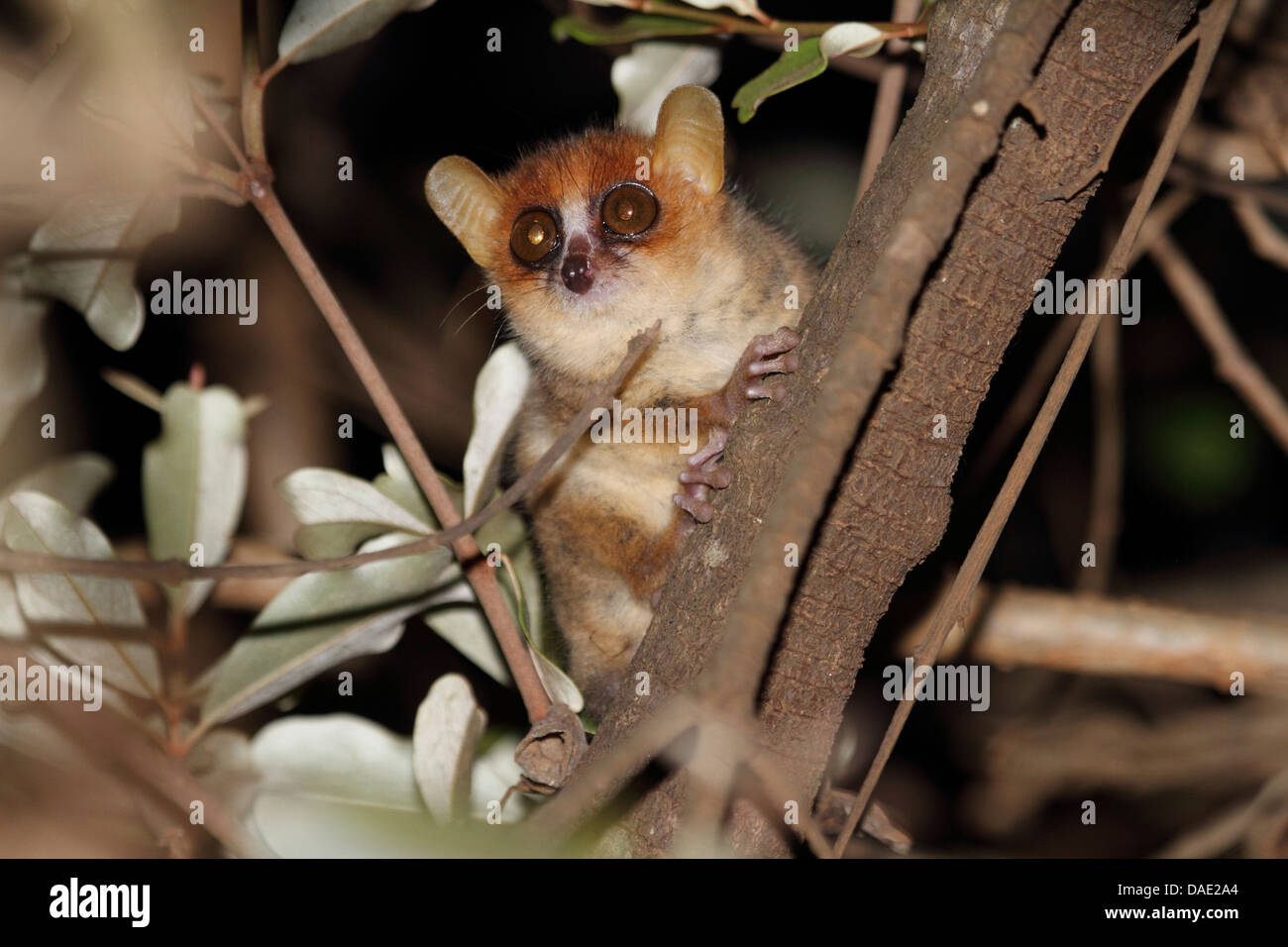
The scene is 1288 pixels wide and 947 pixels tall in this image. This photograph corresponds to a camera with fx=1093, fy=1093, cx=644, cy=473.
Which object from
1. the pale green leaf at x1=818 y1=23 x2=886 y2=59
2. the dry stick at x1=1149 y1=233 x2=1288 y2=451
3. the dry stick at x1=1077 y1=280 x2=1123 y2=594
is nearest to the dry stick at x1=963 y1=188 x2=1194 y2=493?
the dry stick at x1=1077 y1=280 x2=1123 y2=594

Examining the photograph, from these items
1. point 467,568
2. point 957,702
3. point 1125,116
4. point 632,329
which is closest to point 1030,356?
point 957,702

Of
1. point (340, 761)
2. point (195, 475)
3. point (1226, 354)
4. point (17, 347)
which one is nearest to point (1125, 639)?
point (1226, 354)

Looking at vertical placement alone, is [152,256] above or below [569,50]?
below

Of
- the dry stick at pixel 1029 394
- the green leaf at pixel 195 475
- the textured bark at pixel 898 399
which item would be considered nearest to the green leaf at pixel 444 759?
the textured bark at pixel 898 399

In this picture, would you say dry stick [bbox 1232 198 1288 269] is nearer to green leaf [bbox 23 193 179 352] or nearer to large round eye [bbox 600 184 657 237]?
large round eye [bbox 600 184 657 237]

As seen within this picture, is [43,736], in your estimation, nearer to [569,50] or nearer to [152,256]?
[152,256]

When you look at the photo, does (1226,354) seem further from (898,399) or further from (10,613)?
(10,613)

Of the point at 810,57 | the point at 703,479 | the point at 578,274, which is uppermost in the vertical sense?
the point at 578,274

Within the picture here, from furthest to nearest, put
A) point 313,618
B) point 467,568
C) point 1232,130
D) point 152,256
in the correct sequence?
point 152,256
point 1232,130
point 313,618
point 467,568
